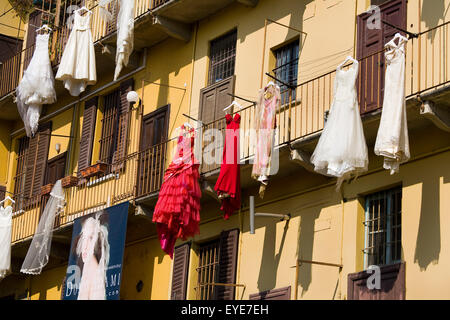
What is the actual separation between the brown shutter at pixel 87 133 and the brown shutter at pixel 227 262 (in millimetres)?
4785

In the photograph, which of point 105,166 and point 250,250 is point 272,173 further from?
point 105,166

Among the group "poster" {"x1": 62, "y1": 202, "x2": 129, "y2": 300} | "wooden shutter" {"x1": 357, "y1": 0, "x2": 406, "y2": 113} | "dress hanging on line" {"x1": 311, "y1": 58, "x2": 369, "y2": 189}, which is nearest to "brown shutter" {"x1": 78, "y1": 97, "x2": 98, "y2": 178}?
"poster" {"x1": 62, "y1": 202, "x2": 129, "y2": 300}

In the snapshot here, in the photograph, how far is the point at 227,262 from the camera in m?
17.9

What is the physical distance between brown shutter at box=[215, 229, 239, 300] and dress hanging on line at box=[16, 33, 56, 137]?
18.0 ft

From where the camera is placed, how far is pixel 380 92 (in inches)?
603

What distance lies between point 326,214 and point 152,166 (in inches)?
164

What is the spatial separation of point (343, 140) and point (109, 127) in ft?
27.6

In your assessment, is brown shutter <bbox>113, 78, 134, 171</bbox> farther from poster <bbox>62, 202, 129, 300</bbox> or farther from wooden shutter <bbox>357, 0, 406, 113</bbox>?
wooden shutter <bbox>357, 0, 406, 113</bbox>

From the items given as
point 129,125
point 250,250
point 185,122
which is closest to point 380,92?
point 250,250

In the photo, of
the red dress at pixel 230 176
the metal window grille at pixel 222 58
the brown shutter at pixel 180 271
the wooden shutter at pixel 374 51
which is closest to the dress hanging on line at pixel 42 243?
the brown shutter at pixel 180 271

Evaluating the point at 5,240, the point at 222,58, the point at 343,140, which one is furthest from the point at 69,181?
the point at 343,140

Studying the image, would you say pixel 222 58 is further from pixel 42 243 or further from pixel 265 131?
pixel 42 243

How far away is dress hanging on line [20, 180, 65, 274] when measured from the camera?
68.0 ft

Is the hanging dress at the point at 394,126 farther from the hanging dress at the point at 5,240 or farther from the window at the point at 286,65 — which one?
the hanging dress at the point at 5,240
